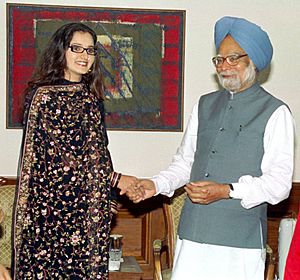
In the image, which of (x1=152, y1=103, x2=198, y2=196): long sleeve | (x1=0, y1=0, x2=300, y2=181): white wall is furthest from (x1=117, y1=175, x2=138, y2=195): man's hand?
(x1=0, y1=0, x2=300, y2=181): white wall

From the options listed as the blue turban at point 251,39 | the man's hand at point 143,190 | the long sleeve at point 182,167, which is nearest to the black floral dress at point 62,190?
the man's hand at point 143,190

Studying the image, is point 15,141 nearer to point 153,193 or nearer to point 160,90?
point 160,90

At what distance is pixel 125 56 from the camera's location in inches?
189

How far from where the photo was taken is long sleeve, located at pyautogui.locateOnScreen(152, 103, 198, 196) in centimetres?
350

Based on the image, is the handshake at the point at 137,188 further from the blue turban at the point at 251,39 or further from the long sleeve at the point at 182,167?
the blue turban at the point at 251,39

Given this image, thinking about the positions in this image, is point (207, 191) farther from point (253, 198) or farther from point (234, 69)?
point (234, 69)

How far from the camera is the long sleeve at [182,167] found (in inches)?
138

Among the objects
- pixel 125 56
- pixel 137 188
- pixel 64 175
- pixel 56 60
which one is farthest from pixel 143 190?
pixel 125 56

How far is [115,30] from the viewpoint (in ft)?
15.7

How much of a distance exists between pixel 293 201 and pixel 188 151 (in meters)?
1.60

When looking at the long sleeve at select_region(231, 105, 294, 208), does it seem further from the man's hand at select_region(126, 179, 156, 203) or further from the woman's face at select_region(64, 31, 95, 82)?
the woman's face at select_region(64, 31, 95, 82)

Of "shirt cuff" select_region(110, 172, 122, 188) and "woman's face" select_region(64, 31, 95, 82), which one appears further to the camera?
"shirt cuff" select_region(110, 172, 122, 188)

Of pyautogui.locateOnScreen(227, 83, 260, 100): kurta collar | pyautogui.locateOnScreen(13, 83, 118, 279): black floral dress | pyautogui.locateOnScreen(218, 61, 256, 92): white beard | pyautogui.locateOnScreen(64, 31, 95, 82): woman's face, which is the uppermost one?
pyautogui.locateOnScreen(64, 31, 95, 82): woman's face

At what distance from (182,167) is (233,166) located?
1.17 feet
